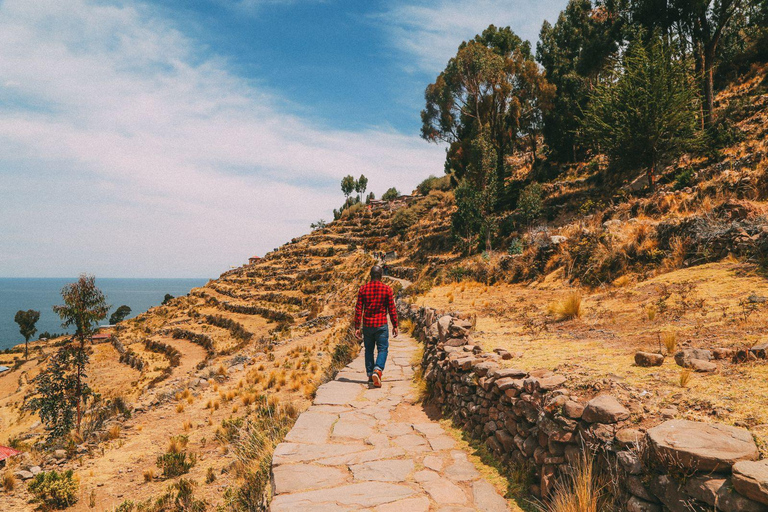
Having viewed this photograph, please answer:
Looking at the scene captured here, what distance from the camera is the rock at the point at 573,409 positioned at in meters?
3.07

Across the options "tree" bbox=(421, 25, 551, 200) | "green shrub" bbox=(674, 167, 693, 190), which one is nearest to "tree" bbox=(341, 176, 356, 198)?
"tree" bbox=(421, 25, 551, 200)

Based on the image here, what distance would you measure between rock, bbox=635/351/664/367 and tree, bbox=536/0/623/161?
2580 centimetres

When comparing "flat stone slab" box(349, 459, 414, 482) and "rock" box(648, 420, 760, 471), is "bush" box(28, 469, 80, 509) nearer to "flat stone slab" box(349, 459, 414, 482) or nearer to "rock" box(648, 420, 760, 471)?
"flat stone slab" box(349, 459, 414, 482)

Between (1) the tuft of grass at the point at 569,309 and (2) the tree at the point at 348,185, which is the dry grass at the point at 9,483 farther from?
(2) the tree at the point at 348,185

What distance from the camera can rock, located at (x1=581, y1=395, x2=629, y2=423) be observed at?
9.26 ft

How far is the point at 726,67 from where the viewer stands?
1061 inches

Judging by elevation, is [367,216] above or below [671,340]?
Answer: above

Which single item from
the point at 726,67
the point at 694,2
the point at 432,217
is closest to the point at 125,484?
the point at 694,2

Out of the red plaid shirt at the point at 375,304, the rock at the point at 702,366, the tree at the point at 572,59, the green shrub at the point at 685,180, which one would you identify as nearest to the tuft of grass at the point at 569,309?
the red plaid shirt at the point at 375,304

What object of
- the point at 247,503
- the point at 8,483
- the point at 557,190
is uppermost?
the point at 557,190

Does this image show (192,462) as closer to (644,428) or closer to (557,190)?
(644,428)

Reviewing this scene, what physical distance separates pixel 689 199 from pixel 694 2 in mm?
16354

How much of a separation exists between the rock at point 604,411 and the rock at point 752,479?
822mm

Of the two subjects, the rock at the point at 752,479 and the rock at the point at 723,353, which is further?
the rock at the point at 723,353
